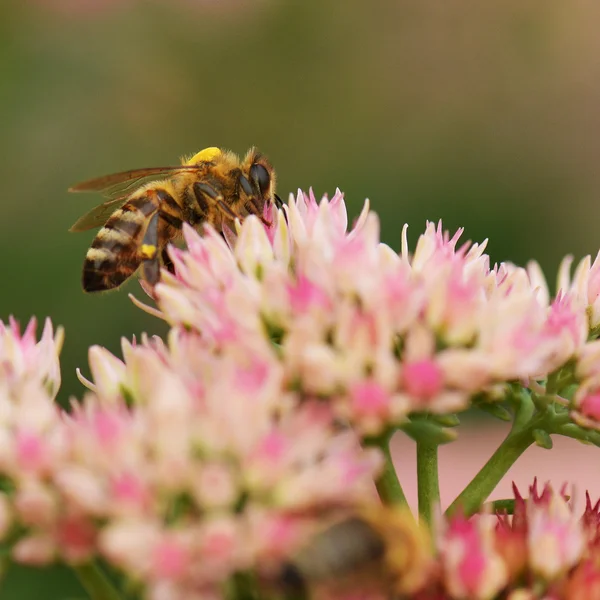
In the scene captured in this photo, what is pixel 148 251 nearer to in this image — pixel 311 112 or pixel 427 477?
pixel 427 477

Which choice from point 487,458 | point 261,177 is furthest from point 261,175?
point 487,458

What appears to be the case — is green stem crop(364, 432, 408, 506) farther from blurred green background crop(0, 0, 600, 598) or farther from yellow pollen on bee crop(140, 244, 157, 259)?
blurred green background crop(0, 0, 600, 598)

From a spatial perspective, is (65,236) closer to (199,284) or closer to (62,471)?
(199,284)

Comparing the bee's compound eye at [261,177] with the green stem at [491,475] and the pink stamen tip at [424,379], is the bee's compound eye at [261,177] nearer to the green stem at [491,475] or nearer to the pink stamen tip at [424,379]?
the green stem at [491,475]

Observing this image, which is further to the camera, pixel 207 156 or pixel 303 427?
pixel 207 156

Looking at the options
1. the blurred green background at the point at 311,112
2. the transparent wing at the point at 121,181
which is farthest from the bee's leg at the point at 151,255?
the blurred green background at the point at 311,112

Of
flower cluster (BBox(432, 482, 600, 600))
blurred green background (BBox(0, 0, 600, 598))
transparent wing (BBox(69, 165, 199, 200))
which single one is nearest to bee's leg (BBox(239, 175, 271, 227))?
transparent wing (BBox(69, 165, 199, 200))

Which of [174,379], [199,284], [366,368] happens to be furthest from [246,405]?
[199,284]
